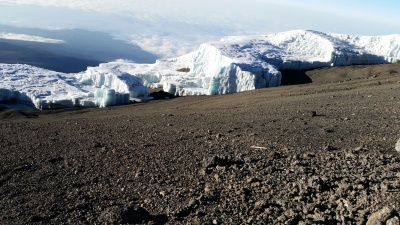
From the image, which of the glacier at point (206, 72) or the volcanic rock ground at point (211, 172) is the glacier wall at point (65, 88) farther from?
the volcanic rock ground at point (211, 172)

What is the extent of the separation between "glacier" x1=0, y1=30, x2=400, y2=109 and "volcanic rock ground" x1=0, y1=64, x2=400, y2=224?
1386 centimetres

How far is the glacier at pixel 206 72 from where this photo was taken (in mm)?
25141

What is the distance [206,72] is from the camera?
30047 mm

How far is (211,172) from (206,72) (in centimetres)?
2384

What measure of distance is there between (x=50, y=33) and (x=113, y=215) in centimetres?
14228

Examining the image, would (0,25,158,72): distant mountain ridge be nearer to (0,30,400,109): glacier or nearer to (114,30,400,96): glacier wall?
(0,30,400,109): glacier

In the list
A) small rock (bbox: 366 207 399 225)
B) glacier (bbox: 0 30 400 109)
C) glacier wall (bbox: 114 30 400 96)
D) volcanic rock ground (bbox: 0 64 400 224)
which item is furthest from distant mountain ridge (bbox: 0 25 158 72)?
small rock (bbox: 366 207 399 225)

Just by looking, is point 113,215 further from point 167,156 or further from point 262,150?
point 262,150

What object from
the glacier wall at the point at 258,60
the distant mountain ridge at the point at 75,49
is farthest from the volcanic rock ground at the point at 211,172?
the distant mountain ridge at the point at 75,49

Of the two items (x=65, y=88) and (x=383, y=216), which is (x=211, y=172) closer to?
(x=383, y=216)

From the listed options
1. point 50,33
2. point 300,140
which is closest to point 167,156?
point 300,140

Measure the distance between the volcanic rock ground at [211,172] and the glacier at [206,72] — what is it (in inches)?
546

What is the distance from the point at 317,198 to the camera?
502 cm

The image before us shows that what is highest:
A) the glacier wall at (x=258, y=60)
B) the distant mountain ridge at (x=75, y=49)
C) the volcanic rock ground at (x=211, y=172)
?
the distant mountain ridge at (x=75, y=49)
